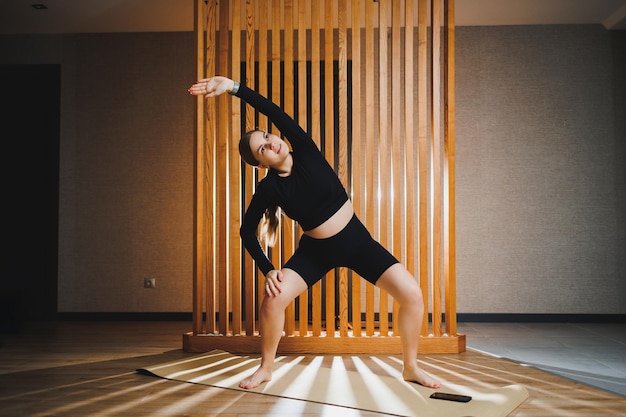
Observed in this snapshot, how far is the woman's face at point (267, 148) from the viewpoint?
2373 mm

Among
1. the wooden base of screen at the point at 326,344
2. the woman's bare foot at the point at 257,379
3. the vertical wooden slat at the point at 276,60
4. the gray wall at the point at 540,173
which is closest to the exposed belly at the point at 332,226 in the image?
the woman's bare foot at the point at 257,379

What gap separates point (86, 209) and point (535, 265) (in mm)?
4044

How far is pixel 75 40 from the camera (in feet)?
16.4

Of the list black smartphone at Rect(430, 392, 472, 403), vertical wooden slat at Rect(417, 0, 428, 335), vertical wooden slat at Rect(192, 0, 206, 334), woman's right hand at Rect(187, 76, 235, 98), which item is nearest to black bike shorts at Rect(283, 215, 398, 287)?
black smartphone at Rect(430, 392, 472, 403)

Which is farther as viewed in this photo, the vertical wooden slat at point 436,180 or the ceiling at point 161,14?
the ceiling at point 161,14

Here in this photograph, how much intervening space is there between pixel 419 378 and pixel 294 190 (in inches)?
41.4

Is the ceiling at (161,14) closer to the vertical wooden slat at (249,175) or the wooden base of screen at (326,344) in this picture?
the vertical wooden slat at (249,175)

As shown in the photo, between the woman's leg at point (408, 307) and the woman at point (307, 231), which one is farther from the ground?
the woman at point (307, 231)

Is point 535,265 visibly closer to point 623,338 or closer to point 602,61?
point 623,338

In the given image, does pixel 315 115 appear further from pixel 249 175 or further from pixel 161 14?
pixel 161 14

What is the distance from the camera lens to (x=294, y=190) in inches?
96.0

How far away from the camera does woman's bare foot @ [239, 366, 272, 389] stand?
2496mm

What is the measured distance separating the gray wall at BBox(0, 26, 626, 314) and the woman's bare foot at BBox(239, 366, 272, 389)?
2.41m

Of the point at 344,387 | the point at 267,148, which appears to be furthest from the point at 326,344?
the point at 267,148
